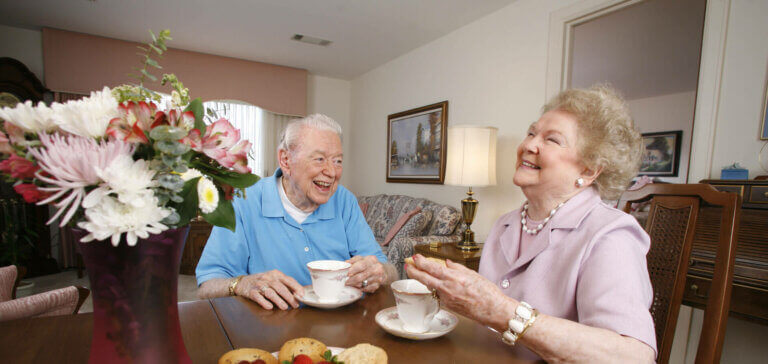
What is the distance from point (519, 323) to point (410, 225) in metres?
2.83

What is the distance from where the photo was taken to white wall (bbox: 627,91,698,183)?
528 cm

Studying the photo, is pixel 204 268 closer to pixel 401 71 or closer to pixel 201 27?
pixel 201 27

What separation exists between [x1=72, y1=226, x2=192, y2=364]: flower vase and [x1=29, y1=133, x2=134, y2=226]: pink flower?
74mm

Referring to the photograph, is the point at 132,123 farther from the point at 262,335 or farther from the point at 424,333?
the point at 424,333

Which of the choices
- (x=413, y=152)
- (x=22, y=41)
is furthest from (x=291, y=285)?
(x=22, y=41)

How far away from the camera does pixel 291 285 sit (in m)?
1.05

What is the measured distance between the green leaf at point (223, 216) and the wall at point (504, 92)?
2.53m

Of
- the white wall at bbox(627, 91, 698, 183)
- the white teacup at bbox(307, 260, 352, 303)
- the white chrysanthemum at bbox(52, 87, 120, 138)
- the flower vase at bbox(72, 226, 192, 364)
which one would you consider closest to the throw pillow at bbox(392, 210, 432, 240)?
the white teacup at bbox(307, 260, 352, 303)

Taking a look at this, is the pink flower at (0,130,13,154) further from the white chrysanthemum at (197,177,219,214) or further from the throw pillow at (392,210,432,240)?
the throw pillow at (392,210,432,240)

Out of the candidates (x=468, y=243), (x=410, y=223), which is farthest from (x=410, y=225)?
(x=468, y=243)

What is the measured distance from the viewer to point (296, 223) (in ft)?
4.73

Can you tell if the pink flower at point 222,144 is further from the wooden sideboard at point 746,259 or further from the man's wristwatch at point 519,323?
the wooden sideboard at point 746,259

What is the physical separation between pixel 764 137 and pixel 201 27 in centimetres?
471

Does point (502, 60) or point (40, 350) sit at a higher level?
point (502, 60)
